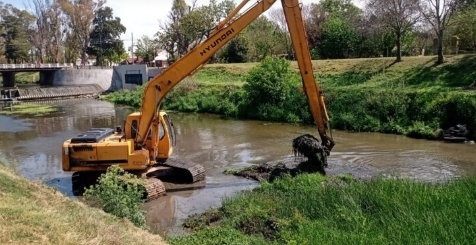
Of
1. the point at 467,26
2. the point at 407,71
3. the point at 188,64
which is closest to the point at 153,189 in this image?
the point at 188,64

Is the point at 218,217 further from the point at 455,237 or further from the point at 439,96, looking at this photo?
the point at 439,96

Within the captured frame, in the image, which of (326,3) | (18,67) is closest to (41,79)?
(18,67)

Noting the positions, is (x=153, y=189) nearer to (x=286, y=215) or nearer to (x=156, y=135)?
(x=156, y=135)

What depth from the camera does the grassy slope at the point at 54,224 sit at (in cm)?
678

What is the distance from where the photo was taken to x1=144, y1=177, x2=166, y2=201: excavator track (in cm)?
1360

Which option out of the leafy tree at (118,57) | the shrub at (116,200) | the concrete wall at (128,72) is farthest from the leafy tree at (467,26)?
the leafy tree at (118,57)

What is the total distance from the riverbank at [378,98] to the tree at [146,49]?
3785 cm

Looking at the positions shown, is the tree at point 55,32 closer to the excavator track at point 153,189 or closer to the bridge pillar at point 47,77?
the bridge pillar at point 47,77

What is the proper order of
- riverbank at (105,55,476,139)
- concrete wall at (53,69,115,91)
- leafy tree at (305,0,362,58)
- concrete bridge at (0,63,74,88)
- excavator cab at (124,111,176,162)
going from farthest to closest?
concrete bridge at (0,63,74,88) → concrete wall at (53,69,115,91) → leafy tree at (305,0,362,58) → riverbank at (105,55,476,139) → excavator cab at (124,111,176,162)

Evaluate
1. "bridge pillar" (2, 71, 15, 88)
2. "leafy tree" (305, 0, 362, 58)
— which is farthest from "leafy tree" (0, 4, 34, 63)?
"leafy tree" (305, 0, 362, 58)

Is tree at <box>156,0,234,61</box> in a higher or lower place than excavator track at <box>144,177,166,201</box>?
higher

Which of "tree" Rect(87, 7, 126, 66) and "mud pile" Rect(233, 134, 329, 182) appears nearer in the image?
"mud pile" Rect(233, 134, 329, 182)

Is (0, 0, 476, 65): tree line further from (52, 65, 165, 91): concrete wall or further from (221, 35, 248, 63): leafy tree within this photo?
(52, 65, 165, 91): concrete wall

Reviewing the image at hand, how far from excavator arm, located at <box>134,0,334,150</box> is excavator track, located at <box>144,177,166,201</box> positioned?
4.55 feet
